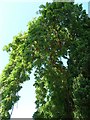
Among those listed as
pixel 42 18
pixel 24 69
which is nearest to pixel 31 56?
pixel 24 69

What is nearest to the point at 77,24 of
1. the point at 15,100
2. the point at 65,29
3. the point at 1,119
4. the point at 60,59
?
the point at 65,29

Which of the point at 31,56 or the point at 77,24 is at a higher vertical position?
the point at 77,24

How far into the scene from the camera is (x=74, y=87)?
1403 cm

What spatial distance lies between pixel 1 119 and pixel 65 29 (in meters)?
4.99

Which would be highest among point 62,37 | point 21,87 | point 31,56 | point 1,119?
point 62,37

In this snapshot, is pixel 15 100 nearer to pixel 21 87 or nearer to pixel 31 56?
pixel 21 87

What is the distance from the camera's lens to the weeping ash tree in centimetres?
1544

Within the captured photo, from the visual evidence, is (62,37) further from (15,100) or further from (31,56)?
(15,100)

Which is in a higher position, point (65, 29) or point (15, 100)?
point (65, 29)

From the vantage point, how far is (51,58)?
1655 cm

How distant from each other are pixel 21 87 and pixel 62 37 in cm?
294

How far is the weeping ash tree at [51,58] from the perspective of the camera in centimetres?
1544

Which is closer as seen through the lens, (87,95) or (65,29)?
(87,95)

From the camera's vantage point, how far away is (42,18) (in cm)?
1658
